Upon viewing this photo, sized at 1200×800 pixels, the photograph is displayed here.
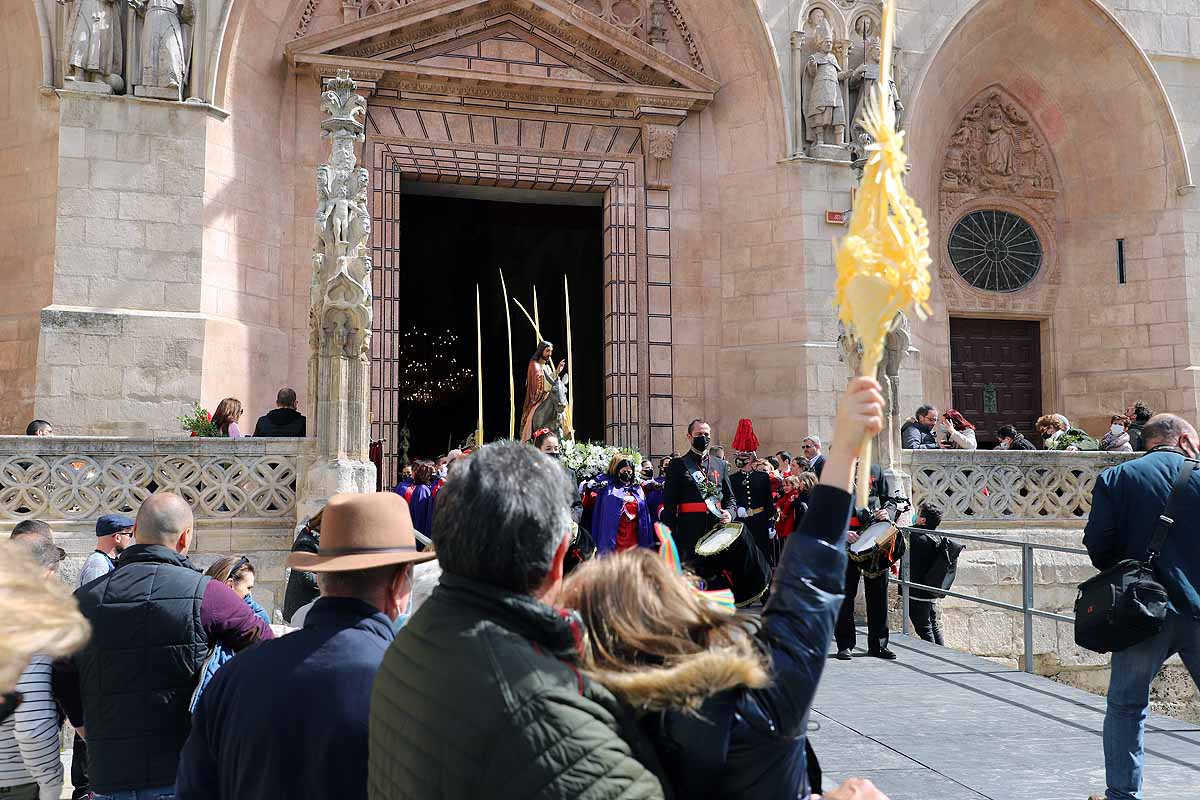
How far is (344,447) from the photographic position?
10586 millimetres

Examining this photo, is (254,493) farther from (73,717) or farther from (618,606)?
(618,606)

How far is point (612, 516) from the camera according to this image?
984cm

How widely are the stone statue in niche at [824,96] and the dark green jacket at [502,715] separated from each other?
46.5ft

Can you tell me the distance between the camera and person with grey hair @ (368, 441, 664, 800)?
1.63 metres

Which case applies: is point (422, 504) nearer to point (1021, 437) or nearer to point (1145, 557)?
point (1145, 557)

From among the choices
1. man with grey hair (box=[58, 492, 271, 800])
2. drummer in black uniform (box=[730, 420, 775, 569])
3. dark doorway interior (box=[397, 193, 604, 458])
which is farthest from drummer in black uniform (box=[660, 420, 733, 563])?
dark doorway interior (box=[397, 193, 604, 458])

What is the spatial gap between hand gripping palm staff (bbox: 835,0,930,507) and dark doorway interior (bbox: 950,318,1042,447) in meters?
16.1

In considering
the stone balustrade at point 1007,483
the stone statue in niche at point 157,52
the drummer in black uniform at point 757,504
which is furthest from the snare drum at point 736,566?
the stone statue in niche at point 157,52

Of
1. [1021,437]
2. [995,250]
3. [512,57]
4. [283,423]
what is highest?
[512,57]

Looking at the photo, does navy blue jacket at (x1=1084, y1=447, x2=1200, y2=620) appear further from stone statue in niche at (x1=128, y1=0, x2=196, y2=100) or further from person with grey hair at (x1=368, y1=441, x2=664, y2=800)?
stone statue in niche at (x1=128, y1=0, x2=196, y2=100)

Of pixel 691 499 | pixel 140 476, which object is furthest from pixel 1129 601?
pixel 140 476

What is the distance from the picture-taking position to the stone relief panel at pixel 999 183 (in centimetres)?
1728

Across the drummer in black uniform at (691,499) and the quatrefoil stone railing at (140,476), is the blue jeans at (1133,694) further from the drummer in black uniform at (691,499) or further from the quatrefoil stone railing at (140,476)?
the quatrefoil stone railing at (140,476)

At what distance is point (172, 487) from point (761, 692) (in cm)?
954
